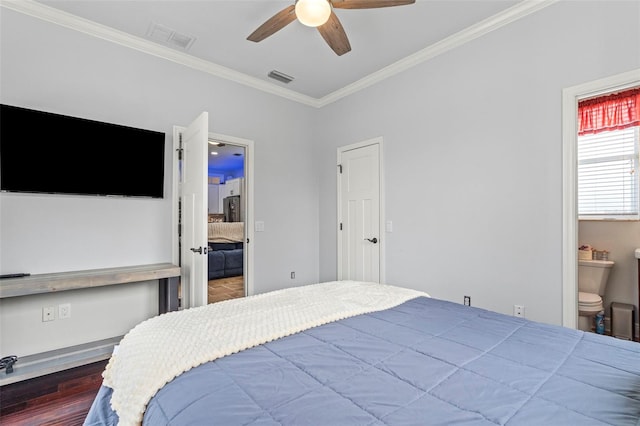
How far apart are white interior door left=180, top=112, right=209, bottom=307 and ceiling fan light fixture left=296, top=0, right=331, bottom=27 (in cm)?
116

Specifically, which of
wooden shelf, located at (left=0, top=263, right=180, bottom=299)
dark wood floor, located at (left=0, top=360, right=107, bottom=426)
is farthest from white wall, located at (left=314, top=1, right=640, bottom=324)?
dark wood floor, located at (left=0, top=360, right=107, bottom=426)

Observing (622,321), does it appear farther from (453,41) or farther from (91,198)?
(91,198)

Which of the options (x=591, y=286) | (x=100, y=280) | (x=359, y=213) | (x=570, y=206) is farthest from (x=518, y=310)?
(x=100, y=280)

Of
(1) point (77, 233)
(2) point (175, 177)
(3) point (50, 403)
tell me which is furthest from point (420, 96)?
(3) point (50, 403)

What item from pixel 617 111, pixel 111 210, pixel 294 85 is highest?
pixel 294 85

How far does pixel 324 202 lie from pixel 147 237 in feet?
7.37

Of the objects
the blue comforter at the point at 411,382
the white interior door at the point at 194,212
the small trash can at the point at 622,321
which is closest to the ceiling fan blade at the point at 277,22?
the white interior door at the point at 194,212

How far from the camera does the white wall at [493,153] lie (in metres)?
2.29

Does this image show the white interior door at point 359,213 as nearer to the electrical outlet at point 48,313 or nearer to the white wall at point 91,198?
the white wall at point 91,198

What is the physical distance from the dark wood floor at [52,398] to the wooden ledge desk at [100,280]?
2.13 feet

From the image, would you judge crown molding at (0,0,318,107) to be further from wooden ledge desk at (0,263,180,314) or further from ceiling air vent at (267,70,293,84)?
wooden ledge desk at (0,263,180,314)

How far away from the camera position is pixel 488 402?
0.79 meters

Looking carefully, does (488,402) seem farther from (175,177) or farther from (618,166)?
(618,166)

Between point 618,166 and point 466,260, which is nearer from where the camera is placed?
point 466,260
